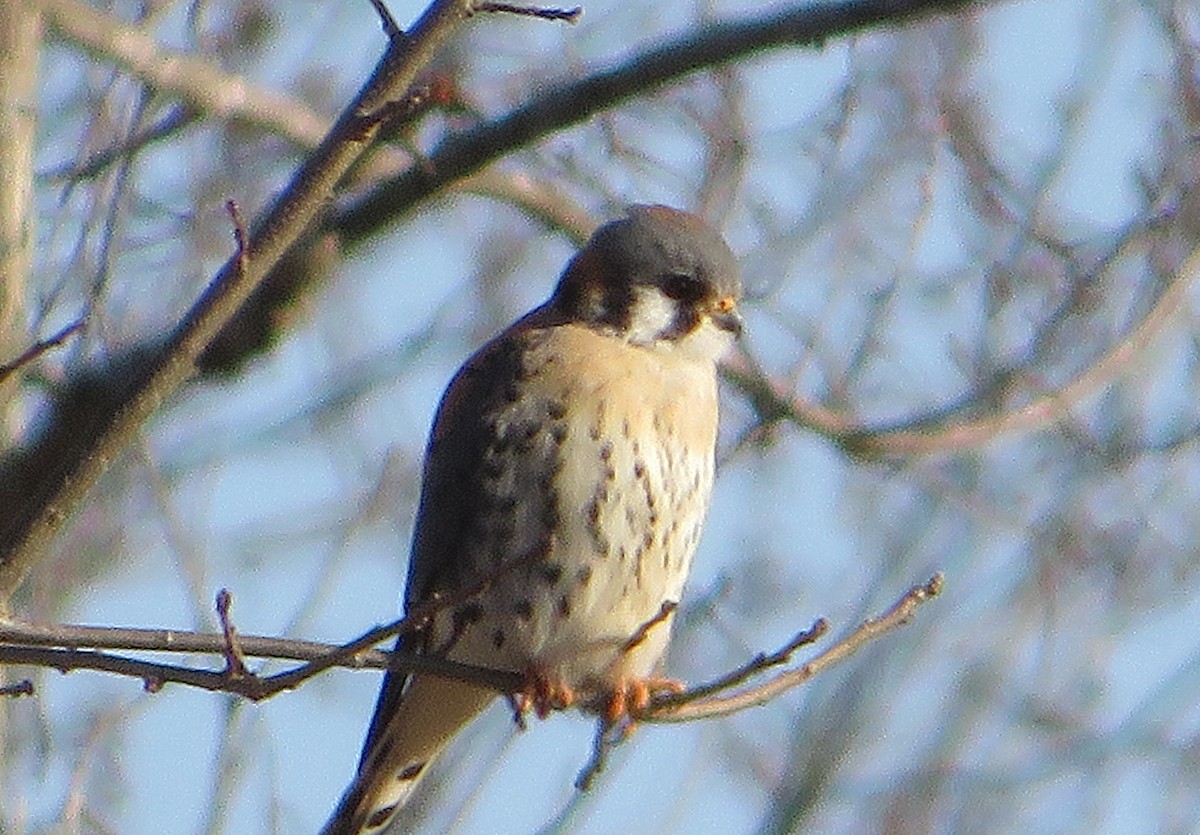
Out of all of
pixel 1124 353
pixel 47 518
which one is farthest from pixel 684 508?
pixel 1124 353

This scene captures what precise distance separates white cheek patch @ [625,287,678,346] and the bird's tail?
0.80 meters

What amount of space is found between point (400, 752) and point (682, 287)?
3.72 ft

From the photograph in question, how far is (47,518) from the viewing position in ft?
9.13

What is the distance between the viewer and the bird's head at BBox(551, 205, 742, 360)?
4223 mm

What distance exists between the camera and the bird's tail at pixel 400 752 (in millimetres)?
4254

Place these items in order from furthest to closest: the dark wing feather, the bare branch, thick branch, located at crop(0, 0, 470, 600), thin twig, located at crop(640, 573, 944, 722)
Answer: the bare branch < the dark wing feather < thin twig, located at crop(640, 573, 944, 722) < thick branch, located at crop(0, 0, 470, 600)

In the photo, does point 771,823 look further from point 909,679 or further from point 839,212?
point 839,212

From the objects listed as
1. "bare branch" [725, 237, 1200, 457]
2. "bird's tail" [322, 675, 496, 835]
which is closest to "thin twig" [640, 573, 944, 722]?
"bird's tail" [322, 675, 496, 835]

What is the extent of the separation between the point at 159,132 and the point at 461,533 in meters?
0.97

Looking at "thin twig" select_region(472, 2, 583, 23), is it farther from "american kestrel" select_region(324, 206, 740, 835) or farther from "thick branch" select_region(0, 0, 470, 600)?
"american kestrel" select_region(324, 206, 740, 835)

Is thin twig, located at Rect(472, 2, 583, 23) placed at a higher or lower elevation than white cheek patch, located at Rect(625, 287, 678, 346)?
lower

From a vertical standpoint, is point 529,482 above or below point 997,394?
below

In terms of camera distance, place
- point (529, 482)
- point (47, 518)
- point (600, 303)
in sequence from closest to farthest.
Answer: point (47, 518)
point (529, 482)
point (600, 303)

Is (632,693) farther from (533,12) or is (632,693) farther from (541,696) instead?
(533,12)
